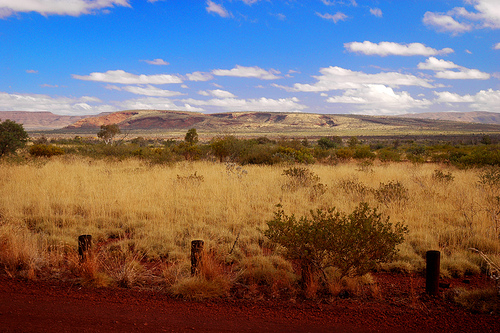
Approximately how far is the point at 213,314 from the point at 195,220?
3.73 meters

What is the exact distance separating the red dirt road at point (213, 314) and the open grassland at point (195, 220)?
1.27ft

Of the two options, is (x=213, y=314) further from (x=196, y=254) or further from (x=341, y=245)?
(x=341, y=245)

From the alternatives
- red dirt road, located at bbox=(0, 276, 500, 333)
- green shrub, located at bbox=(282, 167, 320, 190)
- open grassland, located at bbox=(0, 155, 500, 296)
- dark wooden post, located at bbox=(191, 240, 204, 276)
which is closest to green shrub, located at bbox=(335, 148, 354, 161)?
open grassland, located at bbox=(0, 155, 500, 296)

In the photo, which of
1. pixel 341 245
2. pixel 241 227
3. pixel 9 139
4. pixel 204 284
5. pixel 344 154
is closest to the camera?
pixel 204 284

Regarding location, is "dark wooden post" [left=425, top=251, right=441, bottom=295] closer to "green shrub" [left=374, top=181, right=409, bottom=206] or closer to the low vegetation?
the low vegetation

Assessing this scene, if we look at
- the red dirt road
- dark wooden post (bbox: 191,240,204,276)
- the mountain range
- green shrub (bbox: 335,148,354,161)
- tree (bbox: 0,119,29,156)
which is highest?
the mountain range

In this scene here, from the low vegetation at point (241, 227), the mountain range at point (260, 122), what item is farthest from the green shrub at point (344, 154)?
the mountain range at point (260, 122)

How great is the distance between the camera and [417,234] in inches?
279

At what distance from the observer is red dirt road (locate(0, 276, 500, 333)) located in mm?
3930

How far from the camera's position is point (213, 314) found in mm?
4246

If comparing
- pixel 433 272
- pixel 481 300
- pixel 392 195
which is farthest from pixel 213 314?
pixel 392 195

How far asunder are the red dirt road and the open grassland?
388mm

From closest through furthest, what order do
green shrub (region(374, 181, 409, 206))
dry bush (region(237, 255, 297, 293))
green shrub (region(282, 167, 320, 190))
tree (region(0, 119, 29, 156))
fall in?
dry bush (region(237, 255, 297, 293)) < green shrub (region(374, 181, 409, 206)) < green shrub (region(282, 167, 320, 190)) < tree (region(0, 119, 29, 156))

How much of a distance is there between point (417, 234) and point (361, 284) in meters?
2.65
